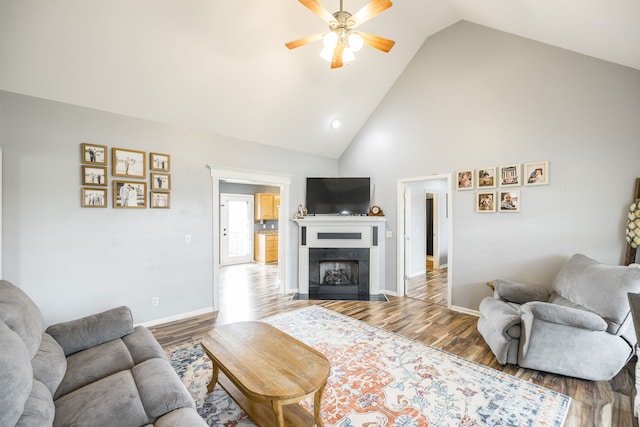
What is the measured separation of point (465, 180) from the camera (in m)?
4.03

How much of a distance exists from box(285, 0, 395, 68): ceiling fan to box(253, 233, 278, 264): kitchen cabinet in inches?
236

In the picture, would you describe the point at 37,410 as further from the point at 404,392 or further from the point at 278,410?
the point at 404,392

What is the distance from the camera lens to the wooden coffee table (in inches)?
61.6

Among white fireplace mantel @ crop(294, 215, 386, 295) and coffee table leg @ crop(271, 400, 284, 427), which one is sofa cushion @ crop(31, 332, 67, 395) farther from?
white fireplace mantel @ crop(294, 215, 386, 295)

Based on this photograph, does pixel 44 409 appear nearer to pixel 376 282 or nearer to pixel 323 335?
pixel 323 335

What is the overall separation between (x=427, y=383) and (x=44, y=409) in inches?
97.9

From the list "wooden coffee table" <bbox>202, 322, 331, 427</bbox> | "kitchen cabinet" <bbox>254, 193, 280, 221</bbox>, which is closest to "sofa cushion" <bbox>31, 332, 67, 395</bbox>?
"wooden coffee table" <bbox>202, 322, 331, 427</bbox>

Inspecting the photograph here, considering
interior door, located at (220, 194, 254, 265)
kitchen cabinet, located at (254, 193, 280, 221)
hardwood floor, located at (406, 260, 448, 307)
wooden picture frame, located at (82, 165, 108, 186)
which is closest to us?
wooden picture frame, located at (82, 165, 108, 186)

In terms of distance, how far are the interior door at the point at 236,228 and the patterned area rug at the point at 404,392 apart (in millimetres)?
5045

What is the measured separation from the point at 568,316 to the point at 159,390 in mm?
3122

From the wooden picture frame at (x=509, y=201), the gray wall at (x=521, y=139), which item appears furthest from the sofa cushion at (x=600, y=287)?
the wooden picture frame at (x=509, y=201)

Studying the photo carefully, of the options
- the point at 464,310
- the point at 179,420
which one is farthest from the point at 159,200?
the point at 464,310

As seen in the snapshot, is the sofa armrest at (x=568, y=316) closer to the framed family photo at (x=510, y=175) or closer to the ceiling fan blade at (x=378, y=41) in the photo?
the framed family photo at (x=510, y=175)

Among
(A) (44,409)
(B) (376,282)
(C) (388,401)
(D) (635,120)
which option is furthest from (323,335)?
(D) (635,120)
